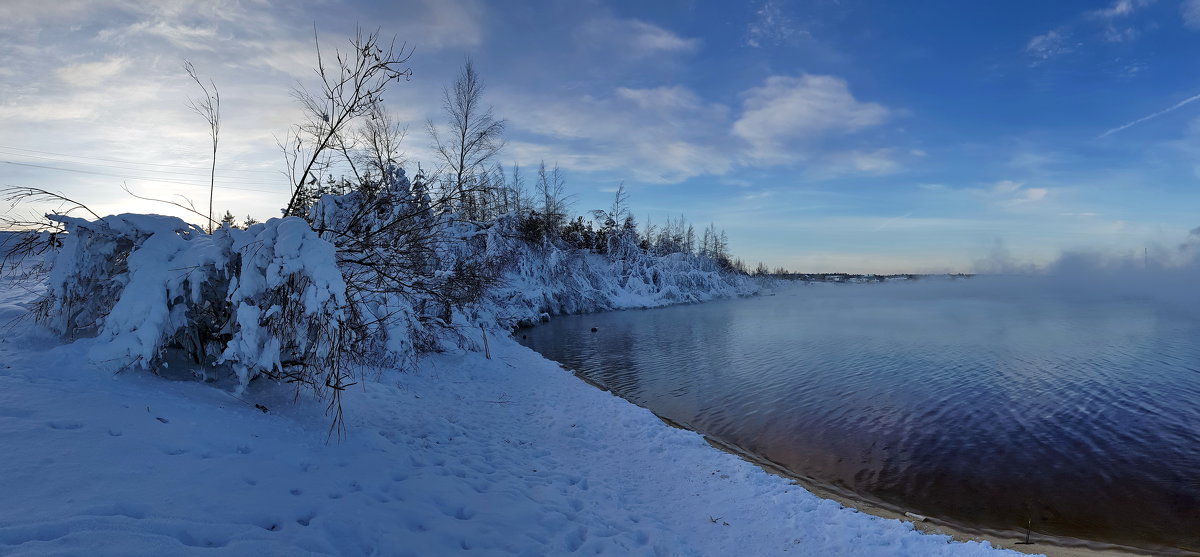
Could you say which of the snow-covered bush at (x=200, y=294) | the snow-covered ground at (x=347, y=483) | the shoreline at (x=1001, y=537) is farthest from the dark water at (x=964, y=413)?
the snow-covered bush at (x=200, y=294)

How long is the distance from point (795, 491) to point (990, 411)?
27.5 ft

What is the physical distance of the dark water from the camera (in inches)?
301

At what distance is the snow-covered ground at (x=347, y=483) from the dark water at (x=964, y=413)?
108 inches

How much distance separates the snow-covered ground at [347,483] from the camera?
3.27m

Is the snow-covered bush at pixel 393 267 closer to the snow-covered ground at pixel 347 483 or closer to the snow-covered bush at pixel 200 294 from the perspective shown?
the snow-covered bush at pixel 200 294

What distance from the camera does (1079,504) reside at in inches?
297

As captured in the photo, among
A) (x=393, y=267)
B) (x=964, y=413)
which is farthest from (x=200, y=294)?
(x=964, y=413)

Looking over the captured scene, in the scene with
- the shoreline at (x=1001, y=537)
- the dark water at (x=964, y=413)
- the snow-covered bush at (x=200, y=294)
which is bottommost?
the shoreline at (x=1001, y=537)

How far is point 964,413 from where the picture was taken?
39.1ft

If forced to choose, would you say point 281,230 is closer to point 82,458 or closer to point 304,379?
point 304,379

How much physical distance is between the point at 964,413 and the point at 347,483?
1324 cm

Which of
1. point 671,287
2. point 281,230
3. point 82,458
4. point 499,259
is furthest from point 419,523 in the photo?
point 671,287

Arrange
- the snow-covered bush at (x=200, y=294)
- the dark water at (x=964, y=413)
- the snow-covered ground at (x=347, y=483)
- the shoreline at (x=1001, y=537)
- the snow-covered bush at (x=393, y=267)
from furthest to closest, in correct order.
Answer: the dark water at (x=964, y=413) → the snow-covered bush at (x=393, y=267) → the shoreline at (x=1001, y=537) → the snow-covered bush at (x=200, y=294) → the snow-covered ground at (x=347, y=483)

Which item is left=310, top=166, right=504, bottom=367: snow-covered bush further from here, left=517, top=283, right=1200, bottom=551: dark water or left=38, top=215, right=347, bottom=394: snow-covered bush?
left=517, top=283, right=1200, bottom=551: dark water
